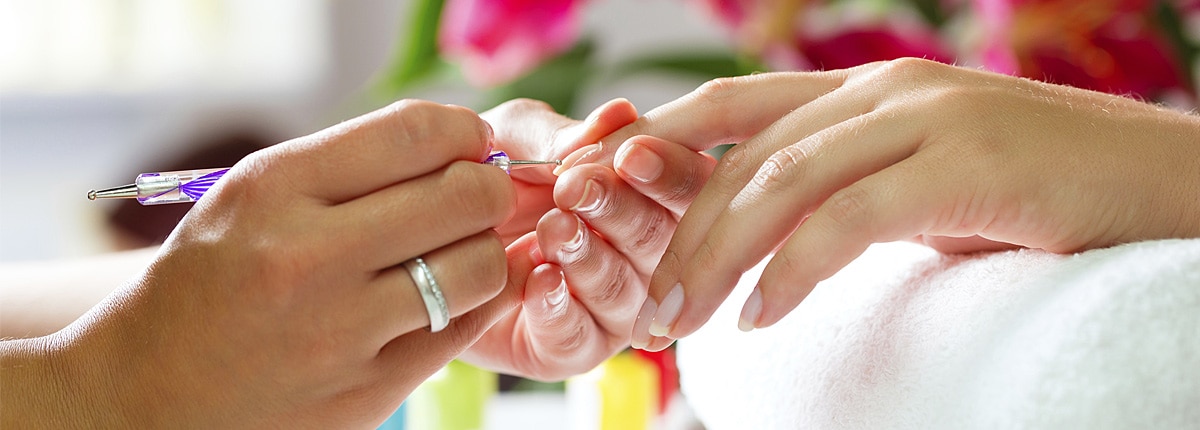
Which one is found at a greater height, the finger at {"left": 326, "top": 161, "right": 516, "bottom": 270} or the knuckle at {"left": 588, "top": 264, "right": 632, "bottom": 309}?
the finger at {"left": 326, "top": 161, "right": 516, "bottom": 270}

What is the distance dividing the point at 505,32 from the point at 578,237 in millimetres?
451

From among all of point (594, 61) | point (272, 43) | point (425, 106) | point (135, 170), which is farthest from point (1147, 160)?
point (272, 43)

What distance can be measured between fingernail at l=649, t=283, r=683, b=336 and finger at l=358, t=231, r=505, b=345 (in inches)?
2.8

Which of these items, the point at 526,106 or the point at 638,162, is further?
the point at 526,106

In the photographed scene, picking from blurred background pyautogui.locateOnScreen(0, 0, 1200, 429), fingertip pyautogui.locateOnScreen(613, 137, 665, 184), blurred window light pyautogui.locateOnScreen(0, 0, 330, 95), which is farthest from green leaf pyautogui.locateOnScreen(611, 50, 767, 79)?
blurred window light pyautogui.locateOnScreen(0, 0, 330, 95)

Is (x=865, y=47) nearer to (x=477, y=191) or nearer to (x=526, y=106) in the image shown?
(x=526, y=106)

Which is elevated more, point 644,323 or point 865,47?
point 644,323

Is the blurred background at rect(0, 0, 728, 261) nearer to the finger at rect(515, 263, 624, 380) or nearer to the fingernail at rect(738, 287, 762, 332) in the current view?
the finger at rect(515, 263, 624, 380)

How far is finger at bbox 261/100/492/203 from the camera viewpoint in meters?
0.43

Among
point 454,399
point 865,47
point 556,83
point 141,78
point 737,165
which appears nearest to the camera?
point 737,165

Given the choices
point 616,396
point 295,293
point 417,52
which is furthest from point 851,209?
point 417,52

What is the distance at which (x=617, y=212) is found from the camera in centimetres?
54

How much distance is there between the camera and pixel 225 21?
8.87ft

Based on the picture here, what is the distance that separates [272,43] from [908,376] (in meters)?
2.59
